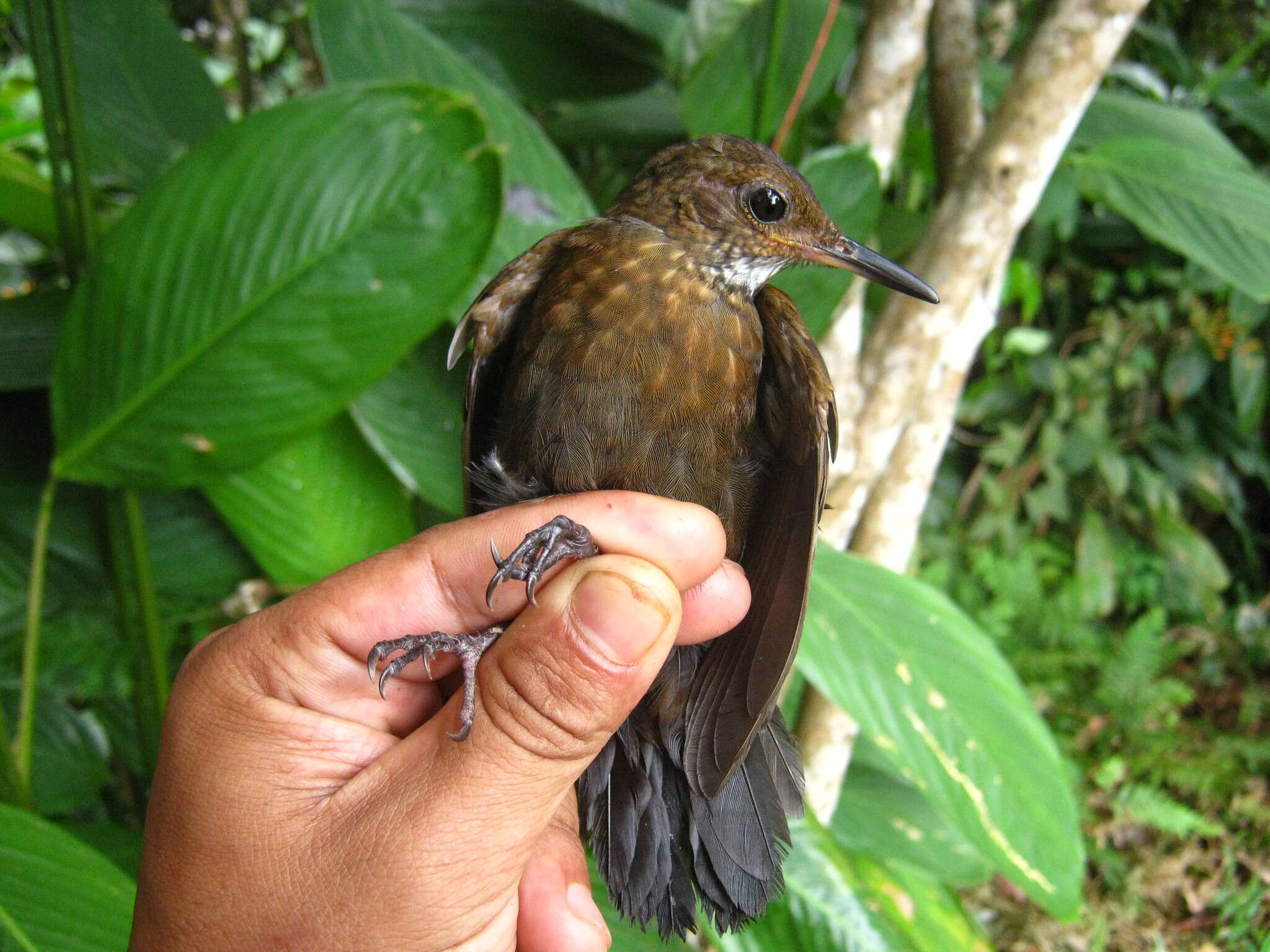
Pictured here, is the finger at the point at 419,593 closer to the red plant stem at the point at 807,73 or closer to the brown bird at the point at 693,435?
the brown bird at the point at 693,435

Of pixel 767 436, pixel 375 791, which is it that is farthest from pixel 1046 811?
pixel 375 791

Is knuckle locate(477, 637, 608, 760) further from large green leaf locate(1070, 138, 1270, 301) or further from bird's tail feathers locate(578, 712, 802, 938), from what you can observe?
large green leaf locate(1070, 138, 1270, 301)

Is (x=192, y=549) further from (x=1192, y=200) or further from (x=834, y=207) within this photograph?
(x=1192, y=200)

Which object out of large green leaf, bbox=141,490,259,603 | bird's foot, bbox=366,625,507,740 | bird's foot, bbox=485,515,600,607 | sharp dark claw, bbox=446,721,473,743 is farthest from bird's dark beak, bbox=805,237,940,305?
large green leaf, bbox=141,490,259,603

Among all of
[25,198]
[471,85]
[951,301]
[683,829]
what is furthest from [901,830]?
[25,198]

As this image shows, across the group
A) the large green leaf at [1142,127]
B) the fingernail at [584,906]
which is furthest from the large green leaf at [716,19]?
the fingernail at [584,906]

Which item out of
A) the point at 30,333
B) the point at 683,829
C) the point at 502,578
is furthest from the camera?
the point at 30,333
